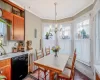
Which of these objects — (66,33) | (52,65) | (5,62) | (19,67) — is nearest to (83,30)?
(66,33)

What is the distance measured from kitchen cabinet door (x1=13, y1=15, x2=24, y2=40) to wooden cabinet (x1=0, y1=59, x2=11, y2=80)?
0.95m

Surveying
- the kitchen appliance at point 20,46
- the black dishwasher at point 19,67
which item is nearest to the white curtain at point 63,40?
the kitchen appliance at point 20,46

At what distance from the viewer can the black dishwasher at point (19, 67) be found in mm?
2748

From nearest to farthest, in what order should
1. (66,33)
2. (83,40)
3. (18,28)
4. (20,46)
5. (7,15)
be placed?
1. (7,15)
2. (18,28)
3. (20,46)
4. (83,40)
5. (66,33)

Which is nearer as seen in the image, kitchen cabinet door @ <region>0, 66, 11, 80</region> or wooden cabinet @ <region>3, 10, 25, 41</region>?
kitchen cabinet door @ <region>0, 66, 11, 80</region>

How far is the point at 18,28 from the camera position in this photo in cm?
335

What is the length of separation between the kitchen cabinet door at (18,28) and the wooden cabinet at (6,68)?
3.12ft

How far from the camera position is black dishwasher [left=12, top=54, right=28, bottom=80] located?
9.02 ft

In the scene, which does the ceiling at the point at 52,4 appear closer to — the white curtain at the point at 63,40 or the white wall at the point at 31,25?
the white wall at the point at 31,25

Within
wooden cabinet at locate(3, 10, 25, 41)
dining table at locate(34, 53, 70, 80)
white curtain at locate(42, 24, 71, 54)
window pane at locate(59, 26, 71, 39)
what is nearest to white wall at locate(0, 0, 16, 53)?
wooden cabinet at locate(3, 10, 25, 41)

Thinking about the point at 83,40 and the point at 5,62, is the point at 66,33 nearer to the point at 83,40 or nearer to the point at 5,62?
the point at 83,40

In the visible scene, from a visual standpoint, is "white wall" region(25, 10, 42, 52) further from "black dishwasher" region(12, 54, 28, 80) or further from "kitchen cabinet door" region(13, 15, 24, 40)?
"black dishwasher" region(12, 54, 28, 80)

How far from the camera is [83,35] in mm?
3908

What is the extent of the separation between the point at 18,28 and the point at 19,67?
132cm
